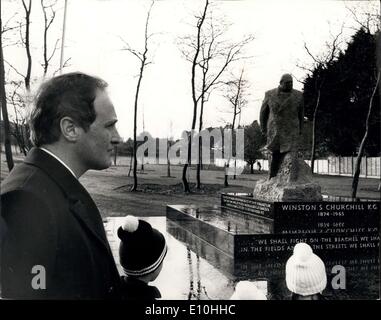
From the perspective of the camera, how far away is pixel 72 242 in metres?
1.30

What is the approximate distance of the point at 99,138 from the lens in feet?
4.72

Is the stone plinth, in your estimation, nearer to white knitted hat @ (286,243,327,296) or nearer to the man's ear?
white knitted hat @ (286,243,327,296)

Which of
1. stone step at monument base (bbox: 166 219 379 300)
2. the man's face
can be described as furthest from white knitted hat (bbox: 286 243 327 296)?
stone step at monument base (bbox: 166 219 379 300)

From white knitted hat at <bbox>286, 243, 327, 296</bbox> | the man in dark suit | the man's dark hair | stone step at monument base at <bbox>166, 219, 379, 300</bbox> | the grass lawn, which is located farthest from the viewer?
the grass lawn

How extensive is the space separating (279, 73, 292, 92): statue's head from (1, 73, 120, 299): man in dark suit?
281 inches

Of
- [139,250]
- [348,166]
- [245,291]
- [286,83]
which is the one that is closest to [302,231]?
[286,83]

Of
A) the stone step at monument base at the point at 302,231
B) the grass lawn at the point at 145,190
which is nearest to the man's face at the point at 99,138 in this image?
the stone step at monument base at the point at 302,231

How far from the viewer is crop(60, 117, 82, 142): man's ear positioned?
1.39 meters

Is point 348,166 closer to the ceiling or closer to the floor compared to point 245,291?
closer to the floor

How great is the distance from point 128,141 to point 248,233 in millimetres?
7920

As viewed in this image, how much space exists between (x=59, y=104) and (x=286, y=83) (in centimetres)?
731

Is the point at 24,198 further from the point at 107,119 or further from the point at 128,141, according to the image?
the point at 128,141

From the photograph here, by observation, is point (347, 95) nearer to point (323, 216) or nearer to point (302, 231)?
point (323, 216)

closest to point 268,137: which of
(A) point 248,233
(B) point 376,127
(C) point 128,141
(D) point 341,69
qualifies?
(A) point 248,233
